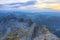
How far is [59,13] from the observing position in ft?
6.89

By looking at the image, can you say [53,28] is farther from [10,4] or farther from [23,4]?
[10,4]

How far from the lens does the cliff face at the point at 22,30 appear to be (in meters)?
2.05

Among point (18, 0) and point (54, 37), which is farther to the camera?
point (18, 0)

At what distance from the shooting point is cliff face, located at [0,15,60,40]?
2.05 meters

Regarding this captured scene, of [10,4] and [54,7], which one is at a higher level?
[10,4]

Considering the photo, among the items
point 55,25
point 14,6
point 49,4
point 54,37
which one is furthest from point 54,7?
point 14,6

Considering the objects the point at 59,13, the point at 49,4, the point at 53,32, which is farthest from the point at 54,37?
the point at 49,4

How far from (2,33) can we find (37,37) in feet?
1.80

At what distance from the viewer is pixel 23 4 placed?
7.25 feet

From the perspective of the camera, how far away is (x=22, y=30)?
2.07m

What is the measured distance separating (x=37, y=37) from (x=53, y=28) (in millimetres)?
284

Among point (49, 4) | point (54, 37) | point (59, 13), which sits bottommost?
point (54, 37)

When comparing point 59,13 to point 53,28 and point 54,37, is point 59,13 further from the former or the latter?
point 54,37

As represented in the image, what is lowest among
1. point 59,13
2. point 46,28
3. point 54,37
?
point 54,37
